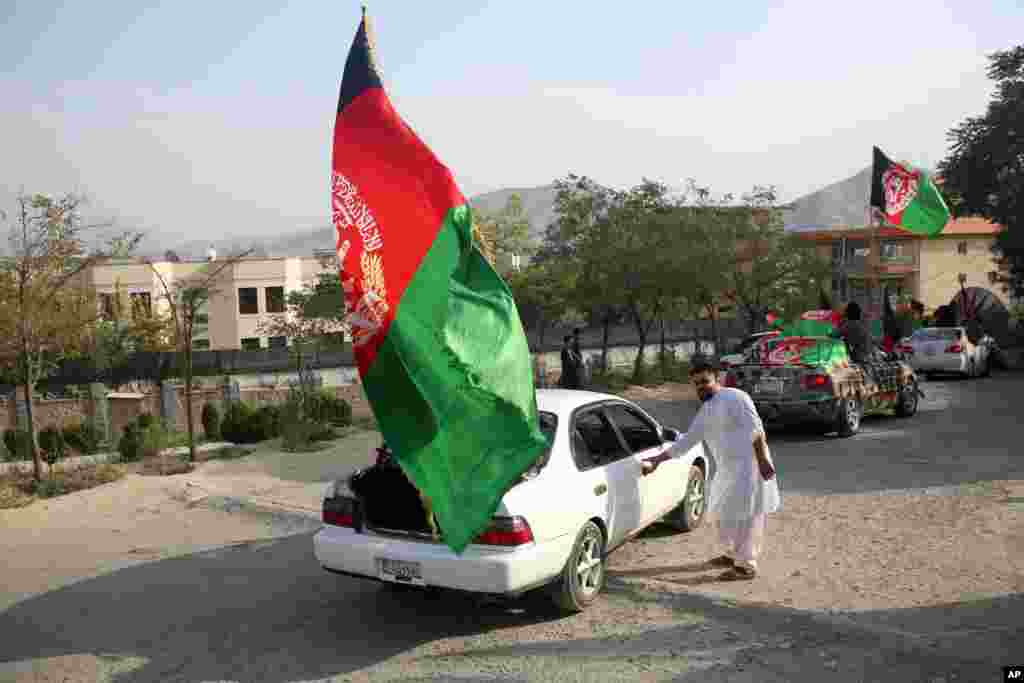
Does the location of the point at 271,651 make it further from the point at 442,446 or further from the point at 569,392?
the point at 569,392

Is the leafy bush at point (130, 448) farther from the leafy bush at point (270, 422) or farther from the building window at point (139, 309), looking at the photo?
the building window at point (139, 309)

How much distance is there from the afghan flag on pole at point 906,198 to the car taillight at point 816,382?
6811 mm

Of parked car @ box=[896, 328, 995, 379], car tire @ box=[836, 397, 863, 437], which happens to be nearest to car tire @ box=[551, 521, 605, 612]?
car tire @ box=[836, 397, 863, 437]

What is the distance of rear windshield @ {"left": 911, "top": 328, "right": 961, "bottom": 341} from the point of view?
22328 millimetres

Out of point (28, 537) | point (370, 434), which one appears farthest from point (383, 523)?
point (370, 434)

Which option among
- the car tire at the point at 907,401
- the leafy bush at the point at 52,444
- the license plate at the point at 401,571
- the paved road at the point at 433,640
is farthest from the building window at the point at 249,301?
the license plate at the point at 401,571

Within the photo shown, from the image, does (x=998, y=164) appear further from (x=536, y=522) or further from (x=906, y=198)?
(x=536, y=522)

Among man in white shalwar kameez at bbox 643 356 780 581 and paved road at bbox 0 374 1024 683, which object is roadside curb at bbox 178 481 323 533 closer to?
paved road at bbox 0 374 1024 683

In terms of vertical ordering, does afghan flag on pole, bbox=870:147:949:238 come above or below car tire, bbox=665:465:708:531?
above

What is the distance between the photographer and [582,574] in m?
5.91

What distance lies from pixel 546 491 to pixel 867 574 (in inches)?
108

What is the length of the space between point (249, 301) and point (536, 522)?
2091 inches

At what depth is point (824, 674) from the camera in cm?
477

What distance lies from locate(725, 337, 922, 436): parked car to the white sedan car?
6835 mm
